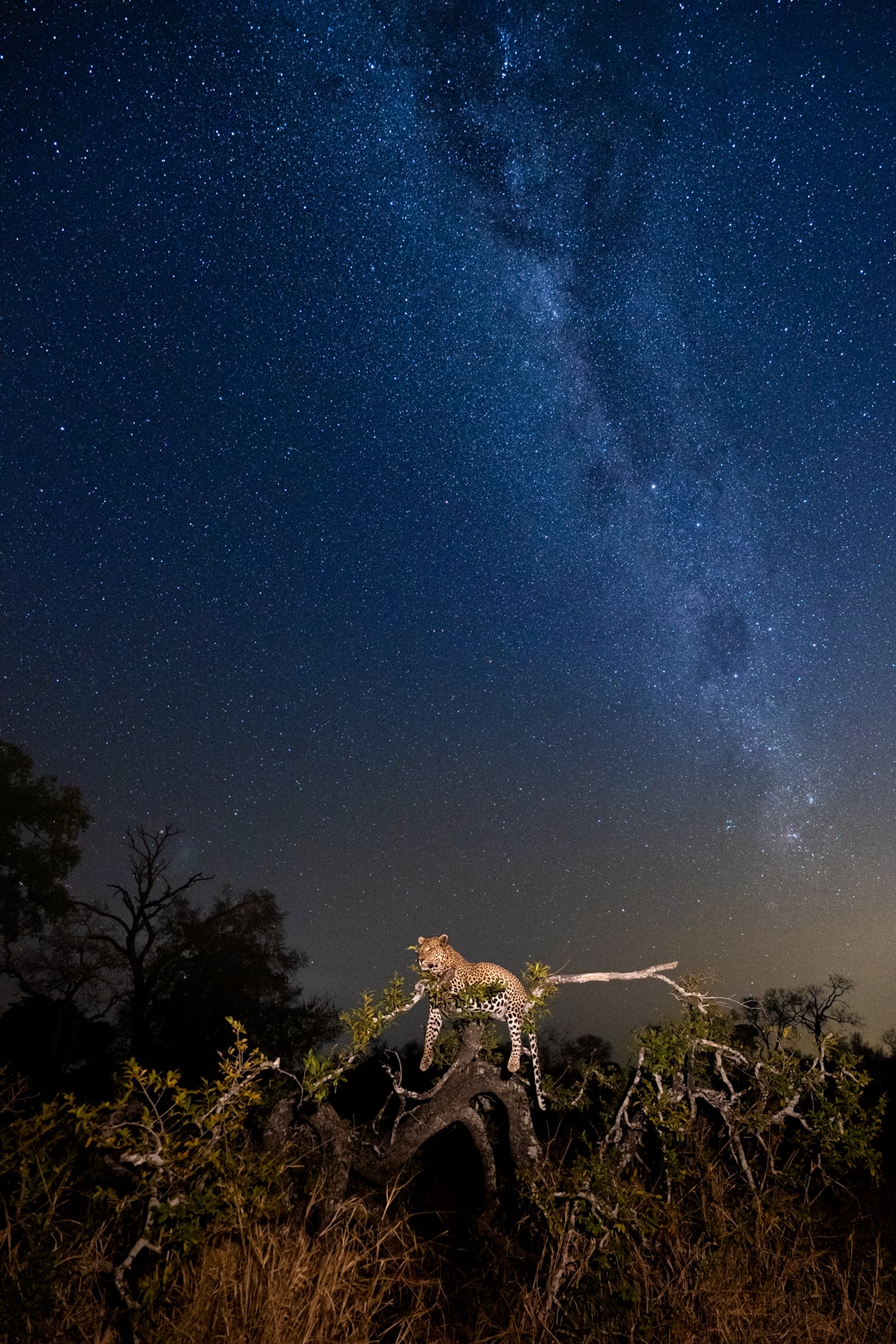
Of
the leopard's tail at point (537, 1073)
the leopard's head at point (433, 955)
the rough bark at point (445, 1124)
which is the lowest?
the rough bark at point (445, 1124)

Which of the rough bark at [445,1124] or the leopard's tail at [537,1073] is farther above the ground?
the leopard's tail at [537,1073]

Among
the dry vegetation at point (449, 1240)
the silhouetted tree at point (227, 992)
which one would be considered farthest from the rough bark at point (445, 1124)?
the silhouetted tree at point (227, 992)

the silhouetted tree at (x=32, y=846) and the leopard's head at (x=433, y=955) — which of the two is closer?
the leopard's head at (x=433, y=955)

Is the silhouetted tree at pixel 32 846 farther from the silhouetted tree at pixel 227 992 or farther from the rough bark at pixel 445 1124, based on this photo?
the rough bark at pixel 445 1124

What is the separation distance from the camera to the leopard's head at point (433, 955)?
9.19 meters

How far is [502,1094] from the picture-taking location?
23.4 feet

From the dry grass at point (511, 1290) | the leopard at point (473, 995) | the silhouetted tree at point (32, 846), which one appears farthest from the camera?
the silhouetted tree at point (32, 846)

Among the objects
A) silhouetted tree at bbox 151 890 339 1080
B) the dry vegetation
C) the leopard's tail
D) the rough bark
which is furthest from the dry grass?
silhouetted tree at bbox 151 890 339 1080

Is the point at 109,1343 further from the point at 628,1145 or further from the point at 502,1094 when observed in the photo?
the point at 628,1145

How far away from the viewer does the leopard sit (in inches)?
297

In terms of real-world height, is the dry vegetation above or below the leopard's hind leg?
below

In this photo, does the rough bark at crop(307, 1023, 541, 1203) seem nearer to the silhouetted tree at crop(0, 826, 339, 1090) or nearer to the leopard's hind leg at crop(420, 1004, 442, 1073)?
the leopard's hind leg at crop(420, 1004, 442, 1073)

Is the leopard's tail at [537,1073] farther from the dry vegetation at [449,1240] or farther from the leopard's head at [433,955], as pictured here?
the leopard's head at [433,955]

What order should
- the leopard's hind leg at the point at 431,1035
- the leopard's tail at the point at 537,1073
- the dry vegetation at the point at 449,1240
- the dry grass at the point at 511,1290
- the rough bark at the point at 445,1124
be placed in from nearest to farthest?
the dry grass at the point at 511,1290 → the dry vegetation at the point at 449,1240 → the rough bark at the point at 445,1124 → the leopard's tail at the point at 537,1073 → the leopard's hind leg at the point at 431,1035
